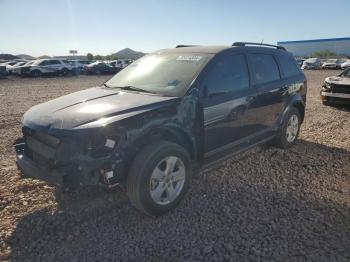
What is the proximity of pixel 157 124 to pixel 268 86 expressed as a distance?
7.64 ft

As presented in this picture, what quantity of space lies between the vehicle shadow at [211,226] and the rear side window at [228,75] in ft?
4.25

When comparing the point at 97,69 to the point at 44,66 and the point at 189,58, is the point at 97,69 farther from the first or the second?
the point at 189,58

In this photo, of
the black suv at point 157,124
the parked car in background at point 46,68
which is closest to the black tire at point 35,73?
the parked car in background at point 46,68

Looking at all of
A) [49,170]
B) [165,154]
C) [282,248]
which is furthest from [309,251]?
[49,170]

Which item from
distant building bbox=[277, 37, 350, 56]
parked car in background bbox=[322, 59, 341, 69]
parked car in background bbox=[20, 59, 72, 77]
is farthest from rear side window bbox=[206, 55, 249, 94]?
distant building bbox=[277, 37, 350, 56]

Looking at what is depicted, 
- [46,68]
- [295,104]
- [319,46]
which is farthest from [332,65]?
[319,46]

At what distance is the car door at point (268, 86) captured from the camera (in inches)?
189

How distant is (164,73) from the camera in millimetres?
4238

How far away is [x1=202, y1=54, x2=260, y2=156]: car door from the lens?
13.0 ft

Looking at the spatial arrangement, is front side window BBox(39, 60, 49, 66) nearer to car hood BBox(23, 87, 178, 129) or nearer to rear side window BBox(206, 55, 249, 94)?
car hood BBox(23, 87, 178, 129)

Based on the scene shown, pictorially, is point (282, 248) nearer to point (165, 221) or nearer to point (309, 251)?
point (309, 251)

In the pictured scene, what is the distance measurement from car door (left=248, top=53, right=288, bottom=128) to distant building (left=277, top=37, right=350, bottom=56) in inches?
3516

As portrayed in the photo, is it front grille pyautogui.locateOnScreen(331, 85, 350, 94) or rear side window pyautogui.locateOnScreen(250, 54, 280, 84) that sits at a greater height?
rear side window pyautogui.locateOnScreen(250, 54, 280, 84)

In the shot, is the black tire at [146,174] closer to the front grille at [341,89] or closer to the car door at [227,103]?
the car door at [227,103]
